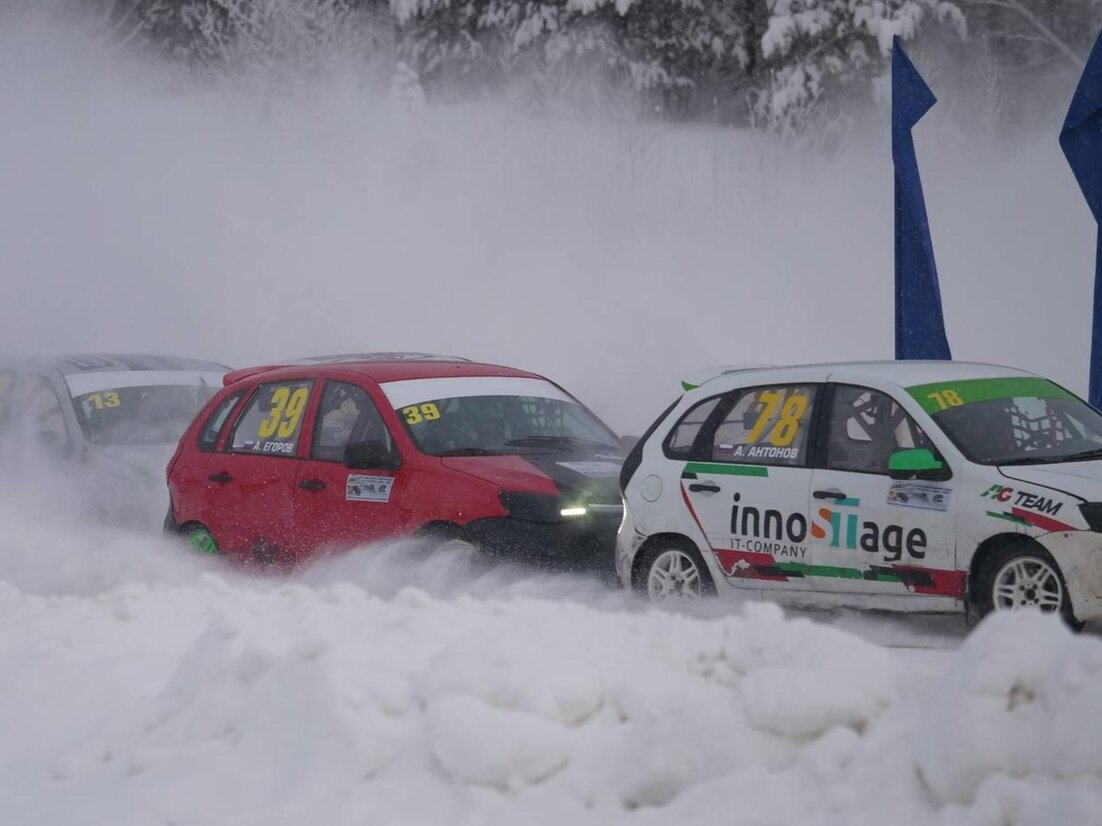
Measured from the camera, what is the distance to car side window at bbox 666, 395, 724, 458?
8344 millimetres

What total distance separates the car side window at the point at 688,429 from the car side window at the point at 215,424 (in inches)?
128

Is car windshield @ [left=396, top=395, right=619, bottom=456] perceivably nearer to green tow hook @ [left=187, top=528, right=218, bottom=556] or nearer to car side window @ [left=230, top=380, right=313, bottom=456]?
car side window @ [left=230, top=380, right=313, bottom=456]

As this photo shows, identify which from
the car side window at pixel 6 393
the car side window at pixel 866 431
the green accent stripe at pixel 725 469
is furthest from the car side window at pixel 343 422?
the car side window at pixel 6 393

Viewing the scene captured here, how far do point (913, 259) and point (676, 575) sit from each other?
505 centimetres

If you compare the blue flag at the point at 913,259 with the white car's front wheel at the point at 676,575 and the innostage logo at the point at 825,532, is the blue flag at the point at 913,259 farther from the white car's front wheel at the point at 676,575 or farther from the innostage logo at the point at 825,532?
the innostage logo at the point at 825,532

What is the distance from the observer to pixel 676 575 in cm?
825

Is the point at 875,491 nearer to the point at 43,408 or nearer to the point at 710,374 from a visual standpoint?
the point at 710,374

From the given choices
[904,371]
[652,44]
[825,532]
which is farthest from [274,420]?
[652,44]

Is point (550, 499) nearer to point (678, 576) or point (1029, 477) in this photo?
point (678, 576)

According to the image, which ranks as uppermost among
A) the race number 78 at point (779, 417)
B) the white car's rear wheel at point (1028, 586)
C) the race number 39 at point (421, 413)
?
the race number 78 at point (779, 417)

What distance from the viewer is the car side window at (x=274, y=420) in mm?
9711

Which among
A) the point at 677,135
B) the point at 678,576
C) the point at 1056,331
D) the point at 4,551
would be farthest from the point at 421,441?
the point at 677,135

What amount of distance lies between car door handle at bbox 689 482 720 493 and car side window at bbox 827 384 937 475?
660mm

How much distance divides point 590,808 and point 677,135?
3198 cm
